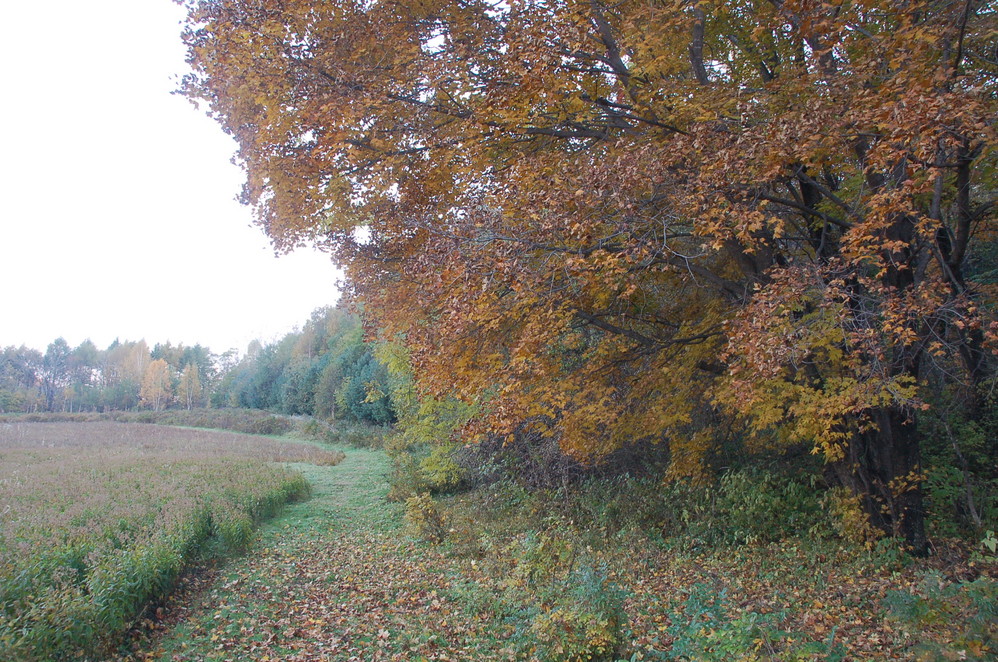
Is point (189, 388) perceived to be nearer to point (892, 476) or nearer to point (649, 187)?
point (649, 187)

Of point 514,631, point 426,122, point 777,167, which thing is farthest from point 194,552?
point 777,167

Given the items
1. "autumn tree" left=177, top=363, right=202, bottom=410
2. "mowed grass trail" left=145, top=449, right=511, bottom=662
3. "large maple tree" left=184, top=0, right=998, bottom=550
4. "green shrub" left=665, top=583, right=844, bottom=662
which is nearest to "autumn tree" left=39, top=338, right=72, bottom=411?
"autumn tree" left=177, top=363, right=202, bottom=410

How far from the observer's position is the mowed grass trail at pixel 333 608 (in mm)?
6672

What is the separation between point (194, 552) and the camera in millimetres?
10109

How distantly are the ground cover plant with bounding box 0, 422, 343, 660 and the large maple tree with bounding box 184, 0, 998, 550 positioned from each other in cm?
446

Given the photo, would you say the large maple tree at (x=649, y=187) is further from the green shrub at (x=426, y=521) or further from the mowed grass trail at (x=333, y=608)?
the green shrub at (x=426, y=521)

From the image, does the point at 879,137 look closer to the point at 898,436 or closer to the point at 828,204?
the point at 828,204

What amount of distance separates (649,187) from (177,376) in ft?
317

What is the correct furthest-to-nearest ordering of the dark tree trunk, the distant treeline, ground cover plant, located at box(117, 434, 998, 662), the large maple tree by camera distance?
the distant treeline, the dark tree trunk, the large maple tree, ground cover plant, located at box(117, 434, 998, 662)

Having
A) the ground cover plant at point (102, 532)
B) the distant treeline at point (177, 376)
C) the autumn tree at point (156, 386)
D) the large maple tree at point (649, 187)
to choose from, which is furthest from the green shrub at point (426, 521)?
the autumn tree at point (156, 386)

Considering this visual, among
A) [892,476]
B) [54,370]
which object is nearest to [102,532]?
[892,476]

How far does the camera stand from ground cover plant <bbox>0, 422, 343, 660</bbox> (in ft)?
19.9

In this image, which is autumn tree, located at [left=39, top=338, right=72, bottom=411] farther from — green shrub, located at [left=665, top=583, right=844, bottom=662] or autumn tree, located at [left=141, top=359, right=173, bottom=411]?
green shrub, located at [left=665, top=583, right=844, bottom=662]

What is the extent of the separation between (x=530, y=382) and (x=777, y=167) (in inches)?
150
